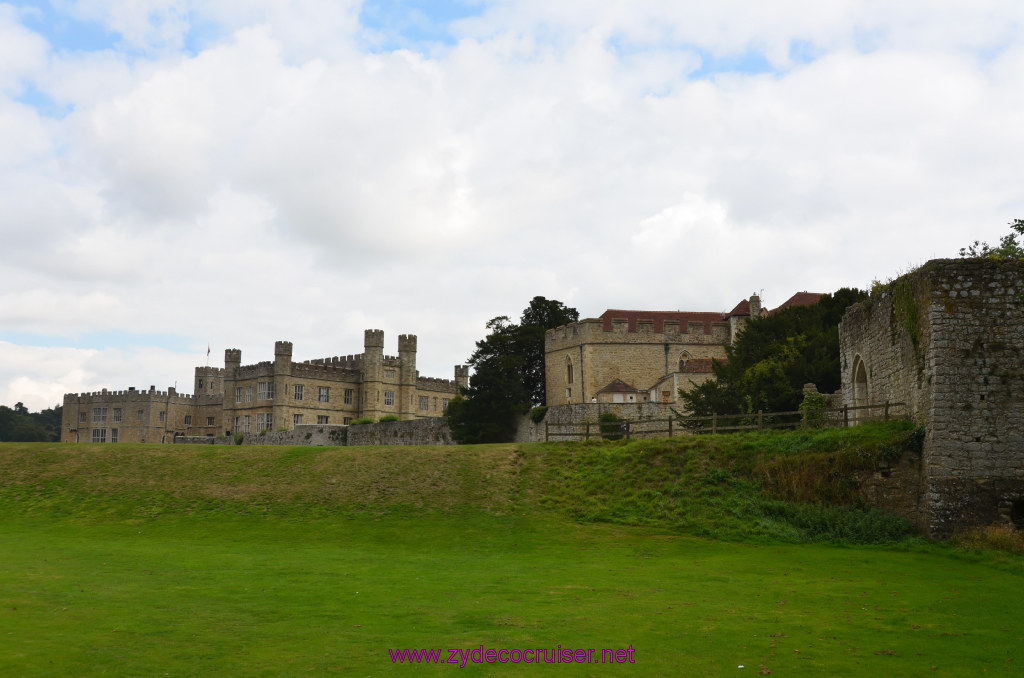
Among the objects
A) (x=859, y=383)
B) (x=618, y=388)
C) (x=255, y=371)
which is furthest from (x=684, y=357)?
(x=255, y=371)

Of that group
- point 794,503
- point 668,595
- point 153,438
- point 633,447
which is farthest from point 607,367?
point 153,438

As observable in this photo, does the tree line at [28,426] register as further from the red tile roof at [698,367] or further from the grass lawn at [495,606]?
the grass lawn at [495,606]

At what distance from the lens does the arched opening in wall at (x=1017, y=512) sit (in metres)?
19.6

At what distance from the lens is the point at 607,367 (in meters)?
54.0

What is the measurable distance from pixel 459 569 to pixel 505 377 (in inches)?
1344

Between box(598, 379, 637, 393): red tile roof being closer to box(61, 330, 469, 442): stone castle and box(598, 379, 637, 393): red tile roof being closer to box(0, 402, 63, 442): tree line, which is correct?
box(61, 330, 469, 442): stone castle

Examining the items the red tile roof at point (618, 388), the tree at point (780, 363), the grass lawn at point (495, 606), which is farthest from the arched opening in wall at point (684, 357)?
the grass lawn at point (495, 606)

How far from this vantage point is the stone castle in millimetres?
69125

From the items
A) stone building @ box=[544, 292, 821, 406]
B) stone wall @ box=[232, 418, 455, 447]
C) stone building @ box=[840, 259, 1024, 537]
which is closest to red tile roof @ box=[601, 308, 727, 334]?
stone building @ box=[544, 292, 821, 406]

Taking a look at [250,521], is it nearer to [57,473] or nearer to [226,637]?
[57,473]

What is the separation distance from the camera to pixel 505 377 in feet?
169

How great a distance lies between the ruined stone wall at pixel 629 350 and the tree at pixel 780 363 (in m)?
13.2

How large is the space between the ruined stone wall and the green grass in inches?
896

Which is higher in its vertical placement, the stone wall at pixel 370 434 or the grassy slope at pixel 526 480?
the stone wall at pixel 370 434
